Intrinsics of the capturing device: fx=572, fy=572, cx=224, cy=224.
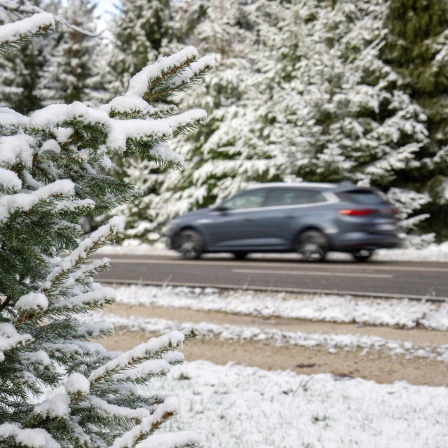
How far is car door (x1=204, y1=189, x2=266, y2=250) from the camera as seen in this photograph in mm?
14578

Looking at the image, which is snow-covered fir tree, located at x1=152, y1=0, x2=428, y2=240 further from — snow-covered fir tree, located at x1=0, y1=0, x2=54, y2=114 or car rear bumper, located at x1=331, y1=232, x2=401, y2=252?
snow-covered fir tree, located at x1=0, y1=0, x2=54, y2=114

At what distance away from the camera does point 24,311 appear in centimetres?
157

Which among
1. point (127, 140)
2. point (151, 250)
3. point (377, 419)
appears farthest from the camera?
point (151, 250)

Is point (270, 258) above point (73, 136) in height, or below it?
below

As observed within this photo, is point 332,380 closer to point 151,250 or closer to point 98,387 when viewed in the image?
point 98,387

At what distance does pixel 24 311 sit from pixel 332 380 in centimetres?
489

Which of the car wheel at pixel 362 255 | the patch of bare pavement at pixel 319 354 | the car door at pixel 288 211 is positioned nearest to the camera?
the patch of bare pavement at pixel 319 354

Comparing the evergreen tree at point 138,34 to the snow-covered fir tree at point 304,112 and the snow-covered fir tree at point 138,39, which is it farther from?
the snow-covered fir tree at point 304,112

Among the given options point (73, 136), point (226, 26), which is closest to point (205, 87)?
point (226, 26)

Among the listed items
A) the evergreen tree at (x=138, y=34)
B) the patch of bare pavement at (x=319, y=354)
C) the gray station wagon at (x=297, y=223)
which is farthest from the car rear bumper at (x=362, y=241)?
the evergreen tree at (x=138, y=34)

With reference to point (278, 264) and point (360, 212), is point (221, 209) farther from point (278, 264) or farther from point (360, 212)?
point (360, 212)

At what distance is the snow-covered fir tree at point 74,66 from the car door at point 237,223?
18.1m

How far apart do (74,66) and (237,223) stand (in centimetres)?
2083

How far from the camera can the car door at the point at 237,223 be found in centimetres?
1458
